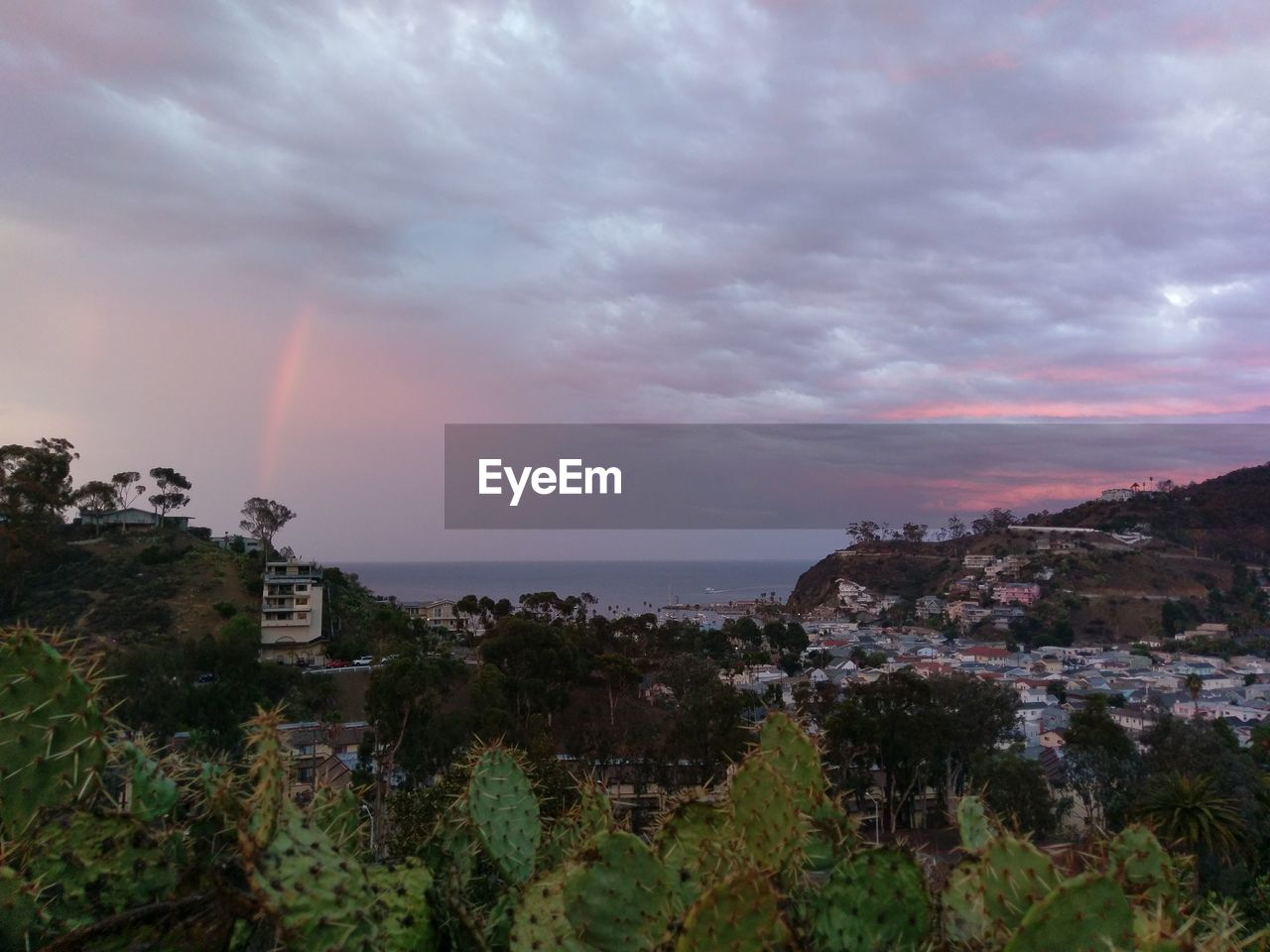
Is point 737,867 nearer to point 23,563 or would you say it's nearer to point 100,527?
point 23,563

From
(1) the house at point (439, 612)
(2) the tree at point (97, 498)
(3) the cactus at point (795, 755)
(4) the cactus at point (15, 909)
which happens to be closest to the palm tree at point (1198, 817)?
(3) the cactus at point (795, 755)

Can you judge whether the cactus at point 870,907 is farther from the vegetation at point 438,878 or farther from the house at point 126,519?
the house at point 126,519

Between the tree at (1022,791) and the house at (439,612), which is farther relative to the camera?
the house at (439,612)

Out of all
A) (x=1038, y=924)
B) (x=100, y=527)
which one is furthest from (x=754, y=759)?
(x=100, y=527)

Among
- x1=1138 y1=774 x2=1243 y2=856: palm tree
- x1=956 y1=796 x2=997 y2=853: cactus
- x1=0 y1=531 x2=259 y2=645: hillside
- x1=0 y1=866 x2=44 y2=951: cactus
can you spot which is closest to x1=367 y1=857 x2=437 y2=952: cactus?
x1=0 y1=866 x2=44 y2=951: cactus

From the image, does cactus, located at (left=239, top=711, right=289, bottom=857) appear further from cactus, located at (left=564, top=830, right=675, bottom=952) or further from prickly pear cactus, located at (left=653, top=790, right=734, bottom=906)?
prickly pear cactus, located at (left=653, top=790, right=734, bottom=906)
